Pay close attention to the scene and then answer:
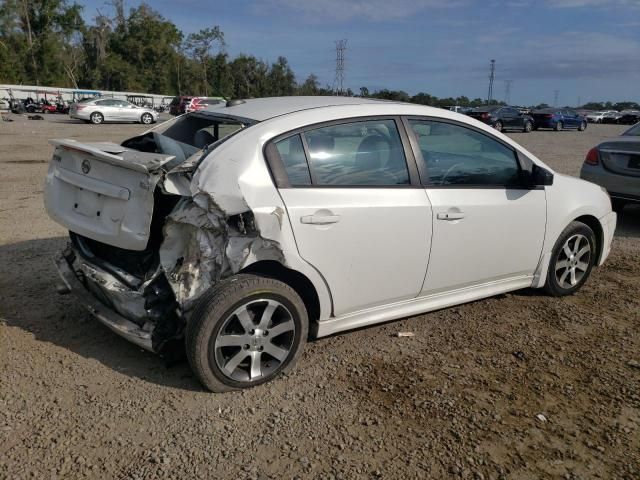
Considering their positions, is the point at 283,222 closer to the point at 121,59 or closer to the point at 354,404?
the point at 354,404

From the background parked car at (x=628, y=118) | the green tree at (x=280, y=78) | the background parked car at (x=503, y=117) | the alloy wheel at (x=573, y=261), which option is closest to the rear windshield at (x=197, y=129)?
the alloy wheel at (x=573, y=261)

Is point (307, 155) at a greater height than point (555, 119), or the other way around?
point (555, 119)

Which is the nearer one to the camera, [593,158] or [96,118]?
[593,158]

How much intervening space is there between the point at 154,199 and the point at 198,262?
1.55 ft

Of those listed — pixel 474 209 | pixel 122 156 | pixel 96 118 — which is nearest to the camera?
pixel 122 156

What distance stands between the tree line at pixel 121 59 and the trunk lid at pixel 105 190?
69932mm

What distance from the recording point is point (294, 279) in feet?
11.4

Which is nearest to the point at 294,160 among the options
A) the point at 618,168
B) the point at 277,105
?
the point at 277,105

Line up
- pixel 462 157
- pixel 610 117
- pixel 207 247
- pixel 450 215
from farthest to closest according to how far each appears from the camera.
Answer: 1. pixel 610 117
2. pixel 462 157
3. pixel 450 215
4. pixel 207 247

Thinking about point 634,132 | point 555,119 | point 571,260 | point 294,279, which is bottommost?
point 571,260

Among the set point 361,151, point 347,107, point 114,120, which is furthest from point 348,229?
point 114,120

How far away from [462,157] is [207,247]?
80.4 inches

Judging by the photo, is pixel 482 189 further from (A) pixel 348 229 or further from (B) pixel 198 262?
(B) pixel 198 262

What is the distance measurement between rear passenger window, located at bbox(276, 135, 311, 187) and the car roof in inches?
10.1
